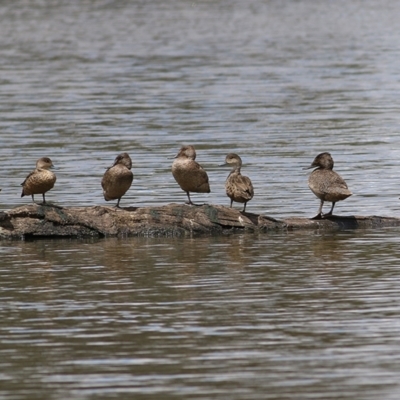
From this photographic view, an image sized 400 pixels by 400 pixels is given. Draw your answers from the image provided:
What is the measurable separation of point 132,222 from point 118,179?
24.4 inches

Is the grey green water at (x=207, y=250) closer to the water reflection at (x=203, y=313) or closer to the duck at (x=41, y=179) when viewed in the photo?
the water reflection at (x=203, y=313)

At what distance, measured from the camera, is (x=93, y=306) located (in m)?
10.9

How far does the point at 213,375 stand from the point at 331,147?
1401cm

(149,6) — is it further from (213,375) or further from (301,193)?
(213,375)

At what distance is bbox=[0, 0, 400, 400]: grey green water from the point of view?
29.1 ft

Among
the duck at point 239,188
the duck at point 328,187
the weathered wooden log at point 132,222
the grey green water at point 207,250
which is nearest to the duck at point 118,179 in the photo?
the weathered wooden log at point 132,222

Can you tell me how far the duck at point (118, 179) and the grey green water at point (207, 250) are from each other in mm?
749

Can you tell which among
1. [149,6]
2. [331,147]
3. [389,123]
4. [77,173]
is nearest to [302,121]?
[389,123]

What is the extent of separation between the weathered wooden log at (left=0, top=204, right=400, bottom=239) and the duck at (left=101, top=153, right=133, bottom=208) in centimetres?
52

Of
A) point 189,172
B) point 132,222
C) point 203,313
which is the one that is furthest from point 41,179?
point 203,313

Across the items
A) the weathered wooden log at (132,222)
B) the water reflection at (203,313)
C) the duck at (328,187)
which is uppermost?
the duck at (328,187)

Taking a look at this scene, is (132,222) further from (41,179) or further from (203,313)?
(203,313)

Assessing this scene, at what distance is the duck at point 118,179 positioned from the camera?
14812 millimetres

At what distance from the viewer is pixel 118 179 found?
14.8m
